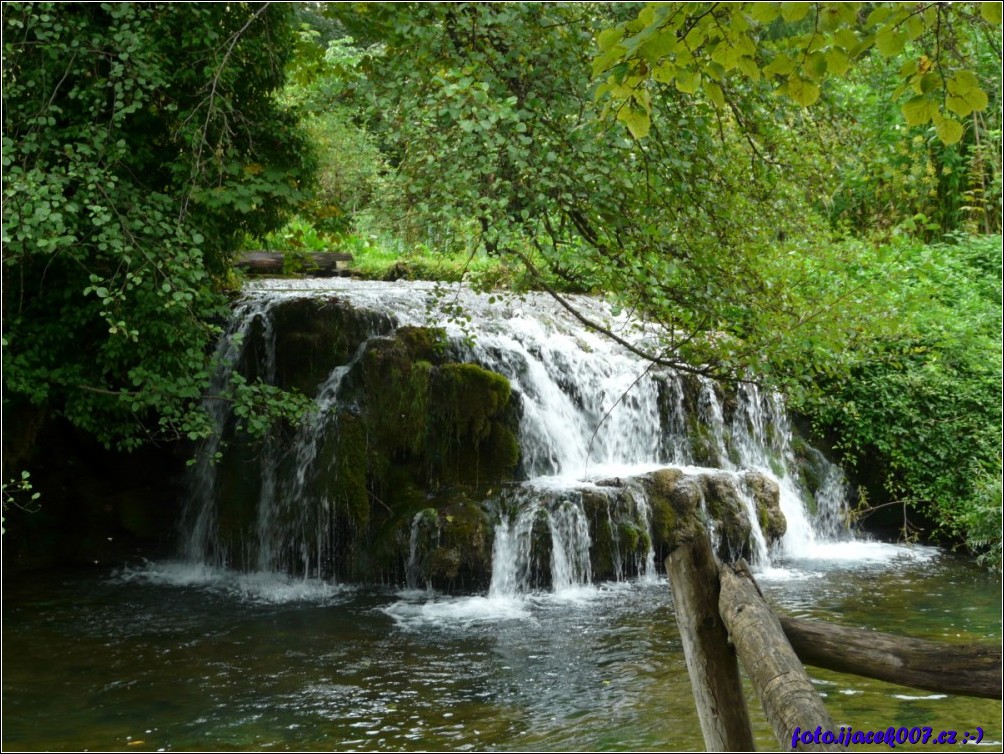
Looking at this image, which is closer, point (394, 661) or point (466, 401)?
point (394, 661)

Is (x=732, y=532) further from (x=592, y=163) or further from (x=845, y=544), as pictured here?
(x=592, y=163)

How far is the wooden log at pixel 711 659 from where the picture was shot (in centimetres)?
337

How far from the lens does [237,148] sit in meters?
8.28

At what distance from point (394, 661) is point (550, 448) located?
12.8 ft

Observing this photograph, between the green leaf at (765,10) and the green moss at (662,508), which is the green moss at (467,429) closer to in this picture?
the green moss at (662,508)

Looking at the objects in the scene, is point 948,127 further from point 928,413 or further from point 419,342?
point 928,413

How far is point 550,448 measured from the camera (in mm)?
10977

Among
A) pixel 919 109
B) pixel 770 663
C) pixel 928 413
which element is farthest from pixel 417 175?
pixel 928 413

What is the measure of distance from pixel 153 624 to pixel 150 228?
11.8 feet

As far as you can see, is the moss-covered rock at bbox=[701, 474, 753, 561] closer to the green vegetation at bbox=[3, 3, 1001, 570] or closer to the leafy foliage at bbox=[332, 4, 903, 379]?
the green vegetation at bbox=[3, 3, 1001, 570]

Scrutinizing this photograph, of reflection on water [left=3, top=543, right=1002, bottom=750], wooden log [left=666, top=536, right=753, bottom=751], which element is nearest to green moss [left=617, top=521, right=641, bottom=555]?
reflection on water [left=3, top=543, right=1002, bottom=750]

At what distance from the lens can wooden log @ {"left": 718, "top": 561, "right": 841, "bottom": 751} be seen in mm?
2660

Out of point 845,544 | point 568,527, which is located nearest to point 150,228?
point 568,527

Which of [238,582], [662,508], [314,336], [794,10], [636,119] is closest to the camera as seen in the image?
[794,10]
